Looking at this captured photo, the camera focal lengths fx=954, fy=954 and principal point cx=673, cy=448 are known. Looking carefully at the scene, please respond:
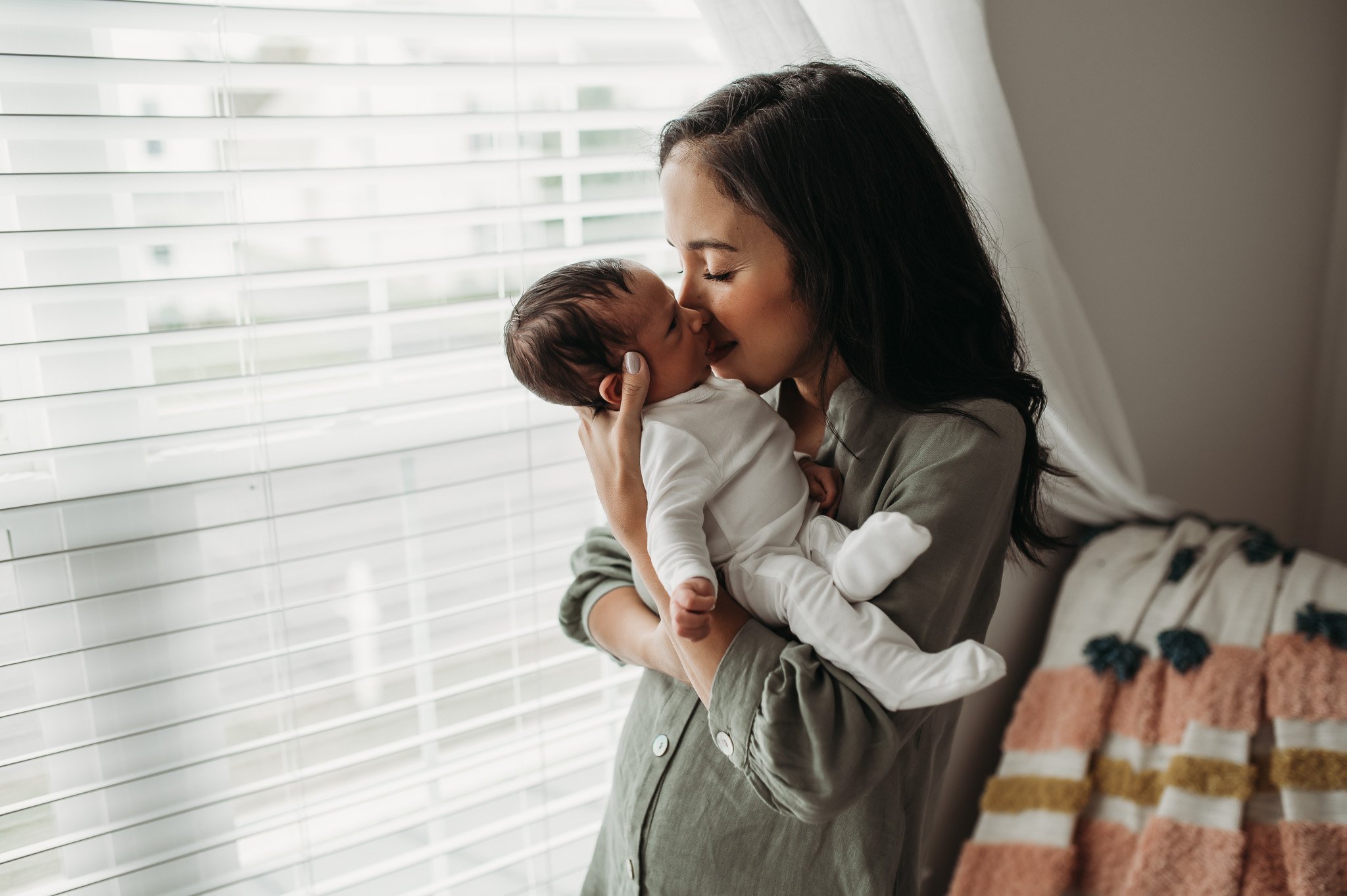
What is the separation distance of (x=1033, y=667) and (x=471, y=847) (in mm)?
1211

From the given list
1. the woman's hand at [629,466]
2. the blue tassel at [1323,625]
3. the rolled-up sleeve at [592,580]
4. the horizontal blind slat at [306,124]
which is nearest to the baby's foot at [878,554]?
the woman's hand at [629,466]

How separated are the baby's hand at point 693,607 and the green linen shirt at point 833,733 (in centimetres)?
10

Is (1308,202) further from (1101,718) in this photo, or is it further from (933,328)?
(933,328)

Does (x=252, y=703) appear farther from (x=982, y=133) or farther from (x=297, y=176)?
(x=982, y=133)

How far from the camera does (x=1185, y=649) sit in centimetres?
167

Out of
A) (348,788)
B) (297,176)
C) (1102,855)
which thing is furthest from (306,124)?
(1102,855)

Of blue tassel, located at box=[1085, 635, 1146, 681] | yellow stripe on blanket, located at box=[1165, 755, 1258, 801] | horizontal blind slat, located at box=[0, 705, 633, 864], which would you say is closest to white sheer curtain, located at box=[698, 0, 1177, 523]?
blue tassel, located at box=[1085, 635, 1146, 681]

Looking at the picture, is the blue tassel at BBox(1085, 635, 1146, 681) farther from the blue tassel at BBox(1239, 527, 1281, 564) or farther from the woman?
the woman

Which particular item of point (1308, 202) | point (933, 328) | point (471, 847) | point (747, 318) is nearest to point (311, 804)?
point (471, 847)

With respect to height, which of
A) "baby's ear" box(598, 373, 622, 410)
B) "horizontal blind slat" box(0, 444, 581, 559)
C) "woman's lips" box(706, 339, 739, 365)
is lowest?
"horizontal blind slat" box(0, 444, 581, 559)

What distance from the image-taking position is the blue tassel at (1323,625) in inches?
62.6

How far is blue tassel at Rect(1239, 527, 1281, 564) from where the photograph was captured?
1782 mm

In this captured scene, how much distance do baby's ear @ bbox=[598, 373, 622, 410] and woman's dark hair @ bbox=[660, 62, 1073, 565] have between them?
218 mm

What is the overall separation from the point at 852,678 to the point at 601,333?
1.45 feet
